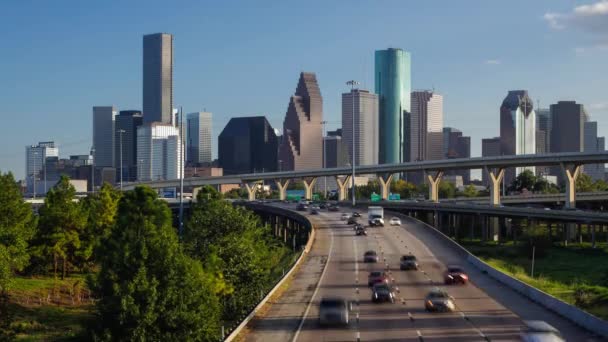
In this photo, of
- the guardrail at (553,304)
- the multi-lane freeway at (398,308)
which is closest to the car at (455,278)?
the multi-lane freeway at (398,308)

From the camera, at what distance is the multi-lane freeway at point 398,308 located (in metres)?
35.8

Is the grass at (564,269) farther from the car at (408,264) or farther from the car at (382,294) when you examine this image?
Answer: the car at (382,294)

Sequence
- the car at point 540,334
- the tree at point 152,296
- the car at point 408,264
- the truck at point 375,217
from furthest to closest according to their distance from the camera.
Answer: the truck at point 375,217 → the car at point 408,264 → the tree at point 152,296 → the car at point 540,334

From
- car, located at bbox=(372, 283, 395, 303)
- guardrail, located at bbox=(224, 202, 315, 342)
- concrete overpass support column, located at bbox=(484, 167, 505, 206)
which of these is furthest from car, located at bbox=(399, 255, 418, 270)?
concrete overpass support column, located at bbox=(484, 167, 505, 206)

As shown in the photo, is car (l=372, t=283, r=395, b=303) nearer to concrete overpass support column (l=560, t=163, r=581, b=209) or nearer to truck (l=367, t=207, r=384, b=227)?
truck (l=367, t=207, r=384, b=227)

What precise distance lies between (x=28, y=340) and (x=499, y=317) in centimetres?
2823

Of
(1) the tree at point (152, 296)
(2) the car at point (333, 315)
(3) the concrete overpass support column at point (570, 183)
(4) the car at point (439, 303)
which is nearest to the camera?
(1) the tree at point (152, 296)

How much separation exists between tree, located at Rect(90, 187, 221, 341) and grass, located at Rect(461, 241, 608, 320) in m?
20.5

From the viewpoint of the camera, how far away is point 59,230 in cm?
7406

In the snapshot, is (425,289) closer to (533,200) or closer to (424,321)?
(424,321)

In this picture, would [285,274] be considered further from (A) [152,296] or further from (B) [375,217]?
(B) [375,217]

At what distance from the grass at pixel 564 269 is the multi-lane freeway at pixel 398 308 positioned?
13.0 ft

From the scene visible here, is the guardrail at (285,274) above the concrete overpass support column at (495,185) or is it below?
below

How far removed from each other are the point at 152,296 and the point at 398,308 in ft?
44.0
